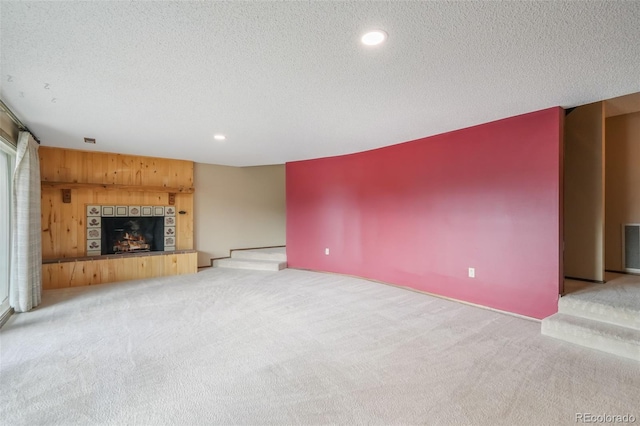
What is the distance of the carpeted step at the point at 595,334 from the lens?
7.68 feet

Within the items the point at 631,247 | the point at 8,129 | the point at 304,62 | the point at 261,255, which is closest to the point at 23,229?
the point at 8,129

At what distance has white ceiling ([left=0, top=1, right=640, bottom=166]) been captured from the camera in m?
1.54

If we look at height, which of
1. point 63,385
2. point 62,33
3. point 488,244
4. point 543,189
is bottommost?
point 63,385

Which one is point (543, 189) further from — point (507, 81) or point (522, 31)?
point (522, 31)

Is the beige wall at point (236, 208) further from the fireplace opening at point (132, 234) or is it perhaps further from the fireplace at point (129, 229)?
the fireplace opening at point (132, 234)

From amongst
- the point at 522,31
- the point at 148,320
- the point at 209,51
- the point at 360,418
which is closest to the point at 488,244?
the point at 522,31

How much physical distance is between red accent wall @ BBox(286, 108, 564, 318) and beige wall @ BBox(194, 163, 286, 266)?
5.88 feet

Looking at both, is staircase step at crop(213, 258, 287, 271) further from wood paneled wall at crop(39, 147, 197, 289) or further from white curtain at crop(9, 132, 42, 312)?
white curtain at crop(9, 132, 42, 312)

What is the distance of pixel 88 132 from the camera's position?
381 cm

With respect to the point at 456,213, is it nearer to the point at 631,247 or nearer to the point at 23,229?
the point at 631,247

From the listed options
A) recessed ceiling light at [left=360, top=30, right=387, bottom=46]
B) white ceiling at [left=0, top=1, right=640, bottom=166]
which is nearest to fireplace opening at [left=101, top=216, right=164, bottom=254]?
white ceiling at [left=0, top=1, right=640, bottom=166]

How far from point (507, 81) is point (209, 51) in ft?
7.58

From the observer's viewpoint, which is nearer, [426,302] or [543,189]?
[543,189]

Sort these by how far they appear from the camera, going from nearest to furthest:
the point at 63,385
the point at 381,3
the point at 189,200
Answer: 1. the point at 381,3
2. the point at 63,385
3. the point at 189,200
